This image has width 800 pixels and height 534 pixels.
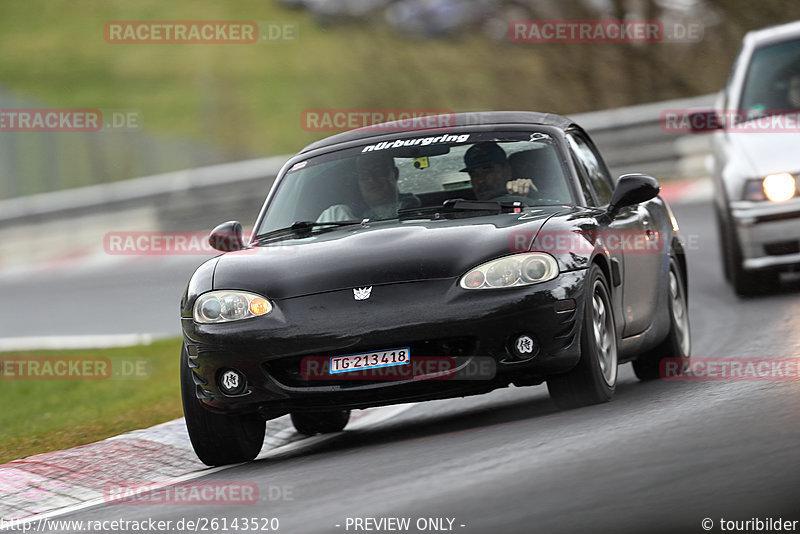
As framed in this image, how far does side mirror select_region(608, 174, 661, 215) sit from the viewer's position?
826cm

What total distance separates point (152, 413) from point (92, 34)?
48615 mm

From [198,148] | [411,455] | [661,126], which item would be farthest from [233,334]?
[198,148]

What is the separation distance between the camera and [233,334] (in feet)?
23.6

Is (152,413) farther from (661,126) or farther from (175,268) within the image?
(661,126)

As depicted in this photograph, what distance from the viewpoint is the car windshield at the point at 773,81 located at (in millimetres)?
11953

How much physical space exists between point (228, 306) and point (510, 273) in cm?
132

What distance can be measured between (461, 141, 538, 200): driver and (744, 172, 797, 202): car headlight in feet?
11.8

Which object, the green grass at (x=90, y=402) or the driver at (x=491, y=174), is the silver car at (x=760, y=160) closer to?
the driver at (x=491, y=174)

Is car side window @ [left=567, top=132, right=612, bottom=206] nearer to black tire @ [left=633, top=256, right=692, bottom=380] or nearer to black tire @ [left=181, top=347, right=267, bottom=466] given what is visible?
black tire @ [left=633, top=256, right=692, bottom=380]

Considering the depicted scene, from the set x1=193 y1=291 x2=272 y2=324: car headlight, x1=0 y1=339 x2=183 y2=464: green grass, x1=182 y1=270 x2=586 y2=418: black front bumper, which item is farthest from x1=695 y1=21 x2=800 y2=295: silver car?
x1=193 y1=291 x2=272 y2=324: car headlight

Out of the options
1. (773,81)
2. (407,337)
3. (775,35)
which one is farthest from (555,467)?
(775,35)

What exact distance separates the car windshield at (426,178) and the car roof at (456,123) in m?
0.14

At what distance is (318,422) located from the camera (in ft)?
29.1

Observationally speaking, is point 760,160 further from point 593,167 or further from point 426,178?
point 426,178
